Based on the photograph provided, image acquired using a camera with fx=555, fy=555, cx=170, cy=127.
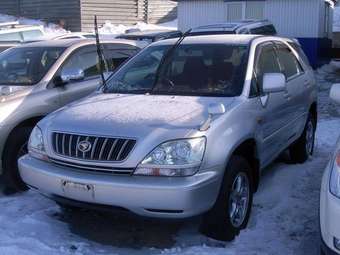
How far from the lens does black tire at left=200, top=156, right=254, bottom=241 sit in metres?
4.20

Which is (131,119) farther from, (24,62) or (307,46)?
(307,46)

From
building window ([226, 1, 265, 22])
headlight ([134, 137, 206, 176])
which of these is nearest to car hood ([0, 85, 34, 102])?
headlight ([134, 137, 206, 176])

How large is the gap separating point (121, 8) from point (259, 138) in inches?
1057

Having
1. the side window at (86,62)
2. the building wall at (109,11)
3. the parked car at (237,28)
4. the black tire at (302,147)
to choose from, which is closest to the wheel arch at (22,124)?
the side window at (86,62)

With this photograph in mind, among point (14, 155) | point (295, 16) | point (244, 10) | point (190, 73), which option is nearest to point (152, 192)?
point (190, 73)

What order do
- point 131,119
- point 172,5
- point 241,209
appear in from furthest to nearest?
point 172,5, point 241,209, point 131,119

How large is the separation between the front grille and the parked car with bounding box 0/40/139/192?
143 centimetres

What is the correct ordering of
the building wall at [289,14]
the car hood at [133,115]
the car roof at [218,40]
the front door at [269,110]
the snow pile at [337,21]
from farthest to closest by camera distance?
the snow pile at [337,21] → the building wall at [289,14] → the car roof at [218,40] → the front door at [269,110] → the car hood at [133,115]

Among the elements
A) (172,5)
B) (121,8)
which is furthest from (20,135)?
(172,5)

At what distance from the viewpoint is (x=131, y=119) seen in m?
4.29

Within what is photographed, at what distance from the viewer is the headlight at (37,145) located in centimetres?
446

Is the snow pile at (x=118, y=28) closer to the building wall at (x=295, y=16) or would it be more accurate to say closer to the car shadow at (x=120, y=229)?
the building wall at (x=295, y=16)

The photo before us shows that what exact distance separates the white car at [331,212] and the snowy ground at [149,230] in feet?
3.10

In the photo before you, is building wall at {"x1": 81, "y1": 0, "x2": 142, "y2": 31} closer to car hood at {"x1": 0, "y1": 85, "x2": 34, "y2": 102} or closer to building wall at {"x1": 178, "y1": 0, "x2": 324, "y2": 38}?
building wall at {"x1": 178, "y1": 0, "x2": 324, "y2": 38}
